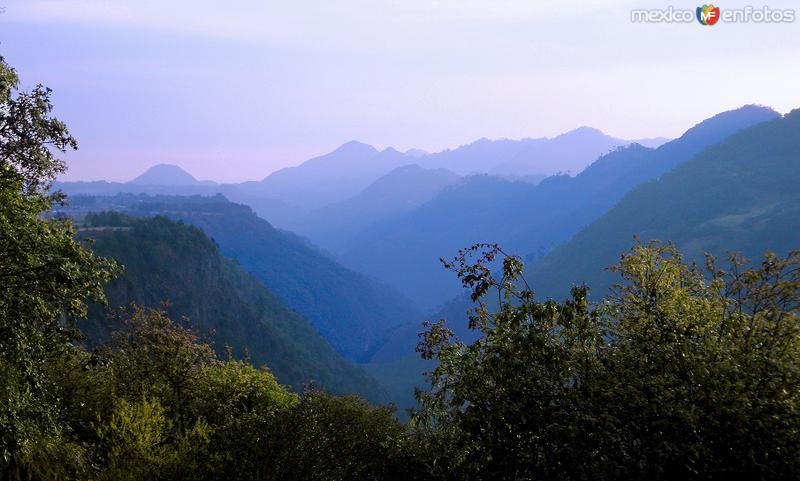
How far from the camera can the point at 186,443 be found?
16.8m

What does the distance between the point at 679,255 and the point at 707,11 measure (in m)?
22.7

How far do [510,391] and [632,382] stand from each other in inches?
99.8

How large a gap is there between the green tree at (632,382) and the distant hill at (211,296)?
11424cm

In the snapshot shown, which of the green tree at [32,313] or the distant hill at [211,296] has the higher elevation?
the green tree at [32,313]

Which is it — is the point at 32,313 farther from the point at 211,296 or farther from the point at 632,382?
the point at 211,296

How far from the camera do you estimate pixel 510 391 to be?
13.1 meters

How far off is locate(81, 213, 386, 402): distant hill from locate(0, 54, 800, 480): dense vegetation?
105857mm

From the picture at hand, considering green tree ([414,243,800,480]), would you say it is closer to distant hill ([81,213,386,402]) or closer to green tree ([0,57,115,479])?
green tree ([0,57,115,479])

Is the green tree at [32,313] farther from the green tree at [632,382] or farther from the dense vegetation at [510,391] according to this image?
the green tree at [632,382]

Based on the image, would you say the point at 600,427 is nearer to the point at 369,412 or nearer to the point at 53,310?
the point at 369,412

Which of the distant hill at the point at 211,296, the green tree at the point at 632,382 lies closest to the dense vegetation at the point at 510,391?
the green tree at the point at 632,382

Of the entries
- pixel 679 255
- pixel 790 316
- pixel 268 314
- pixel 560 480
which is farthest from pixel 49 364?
pixel 268 314

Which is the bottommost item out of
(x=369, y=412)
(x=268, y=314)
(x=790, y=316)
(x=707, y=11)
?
(x=268, y=314)

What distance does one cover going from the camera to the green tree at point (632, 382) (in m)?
11.2
